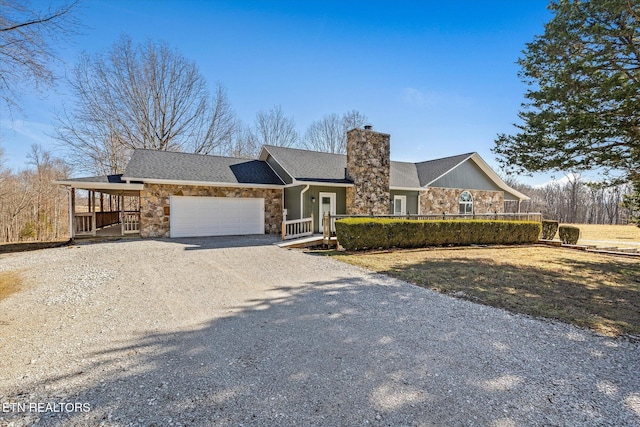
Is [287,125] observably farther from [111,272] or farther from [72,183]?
[111,272]

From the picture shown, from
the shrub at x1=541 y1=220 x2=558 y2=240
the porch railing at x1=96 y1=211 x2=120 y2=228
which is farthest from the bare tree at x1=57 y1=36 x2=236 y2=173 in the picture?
the shrub at x1=541 y1=220 x2=558 y2=240

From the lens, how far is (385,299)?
5.04 m

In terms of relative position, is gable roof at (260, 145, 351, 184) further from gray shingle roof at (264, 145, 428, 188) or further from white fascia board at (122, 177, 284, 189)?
white fascia board at (122, 177, 284, 189)

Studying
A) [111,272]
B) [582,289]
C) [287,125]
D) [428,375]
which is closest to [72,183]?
[111,272]

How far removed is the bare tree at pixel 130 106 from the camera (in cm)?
1994

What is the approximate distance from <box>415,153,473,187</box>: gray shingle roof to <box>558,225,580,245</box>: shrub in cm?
632

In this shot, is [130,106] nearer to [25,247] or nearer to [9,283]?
[25,247]

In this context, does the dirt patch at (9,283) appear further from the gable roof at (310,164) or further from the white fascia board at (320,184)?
the gable roof at (310,164)

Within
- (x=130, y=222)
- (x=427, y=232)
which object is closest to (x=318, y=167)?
(x=427, y=232)

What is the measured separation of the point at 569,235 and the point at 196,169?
17.4 m

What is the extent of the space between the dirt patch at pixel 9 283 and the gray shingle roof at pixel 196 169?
6.09 meters

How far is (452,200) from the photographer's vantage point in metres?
18.1

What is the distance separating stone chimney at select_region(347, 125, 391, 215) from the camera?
13.5 metres

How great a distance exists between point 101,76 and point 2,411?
80.1 feet
